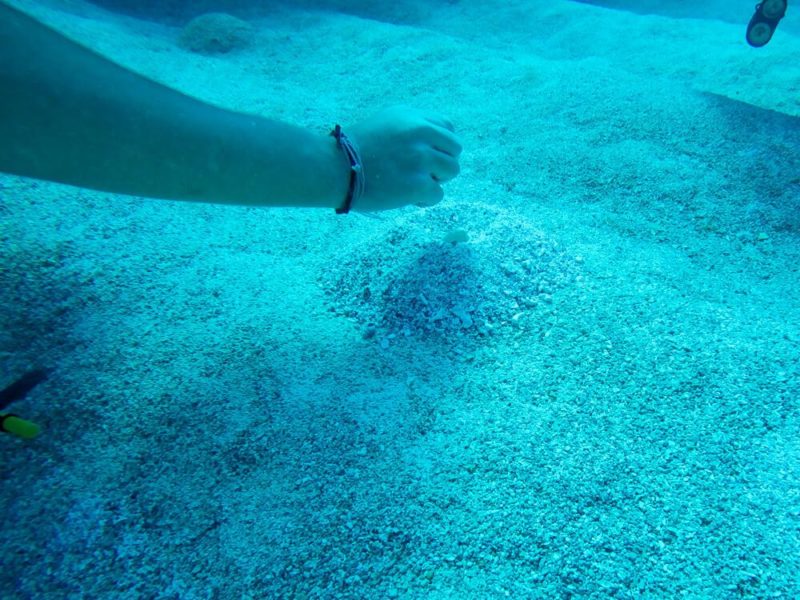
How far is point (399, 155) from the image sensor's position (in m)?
1.46

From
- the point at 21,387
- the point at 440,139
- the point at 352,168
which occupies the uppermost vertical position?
the point at 440,139

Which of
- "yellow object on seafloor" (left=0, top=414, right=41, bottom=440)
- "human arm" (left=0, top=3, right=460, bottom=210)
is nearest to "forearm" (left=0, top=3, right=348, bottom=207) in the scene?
"human arm" (left=0, top=3, right=460, bottom=210)

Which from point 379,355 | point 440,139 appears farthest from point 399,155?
point 379,355

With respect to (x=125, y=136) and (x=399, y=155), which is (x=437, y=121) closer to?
(x=399, y=155)

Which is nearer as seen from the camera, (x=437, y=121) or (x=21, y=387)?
(x=21, y=387)

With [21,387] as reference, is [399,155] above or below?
above

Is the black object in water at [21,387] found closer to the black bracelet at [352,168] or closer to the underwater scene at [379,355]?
the underwater scene at [379,355]

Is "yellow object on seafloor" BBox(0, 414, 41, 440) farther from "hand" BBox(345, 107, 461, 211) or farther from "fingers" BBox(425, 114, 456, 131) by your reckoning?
"fingers" BBox(425, 114, 456, 131)

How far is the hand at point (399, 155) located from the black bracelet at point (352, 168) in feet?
0.13

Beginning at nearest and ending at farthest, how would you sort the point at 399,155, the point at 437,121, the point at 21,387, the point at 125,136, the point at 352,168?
the point at 125,136 < the point at 21,387 < the point at 352,168 < the point at 399,155 < the point at 437,121

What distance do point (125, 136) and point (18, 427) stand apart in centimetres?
70

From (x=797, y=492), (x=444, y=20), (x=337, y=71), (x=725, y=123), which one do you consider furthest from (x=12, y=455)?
(x=444, y=20)

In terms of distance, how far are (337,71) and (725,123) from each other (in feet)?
10.1

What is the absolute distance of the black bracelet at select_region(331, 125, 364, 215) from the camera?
1354mm
